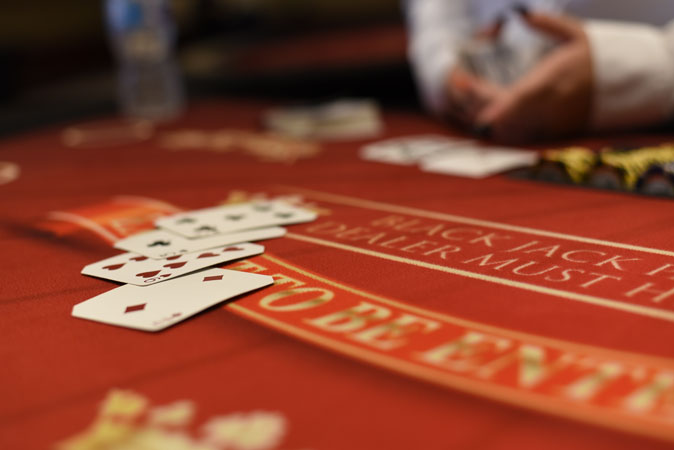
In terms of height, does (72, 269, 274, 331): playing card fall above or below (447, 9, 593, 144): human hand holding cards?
below

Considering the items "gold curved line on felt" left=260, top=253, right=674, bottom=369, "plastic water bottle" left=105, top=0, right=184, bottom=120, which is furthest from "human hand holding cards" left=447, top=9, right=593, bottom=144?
"plastic water bottle" left=105, top=0, right=184, bottom=120

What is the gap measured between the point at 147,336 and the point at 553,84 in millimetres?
1219

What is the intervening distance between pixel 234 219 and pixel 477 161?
2.22 feet

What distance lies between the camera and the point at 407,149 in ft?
6.02

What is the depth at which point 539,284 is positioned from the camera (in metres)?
0.88

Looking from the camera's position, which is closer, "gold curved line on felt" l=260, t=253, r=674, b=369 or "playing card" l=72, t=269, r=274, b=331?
"gold curved line on felt" l=260, t=253, r=674, b=369

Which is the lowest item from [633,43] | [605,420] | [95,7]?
[605,420]

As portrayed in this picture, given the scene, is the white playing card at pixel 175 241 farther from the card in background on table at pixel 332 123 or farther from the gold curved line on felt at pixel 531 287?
the card in background on table at pixel 332 123

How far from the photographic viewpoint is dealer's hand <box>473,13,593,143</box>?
1.66 m

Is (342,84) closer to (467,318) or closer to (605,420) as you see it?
(467,318)

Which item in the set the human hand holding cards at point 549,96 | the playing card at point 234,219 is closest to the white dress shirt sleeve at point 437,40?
the human hand holding cards at point 549,96

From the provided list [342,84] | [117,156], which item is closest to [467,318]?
[117,156]

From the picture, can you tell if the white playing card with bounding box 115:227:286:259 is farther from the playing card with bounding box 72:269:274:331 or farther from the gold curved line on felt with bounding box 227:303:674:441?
the gold curved line on felt with bounding box 227:303:674:441

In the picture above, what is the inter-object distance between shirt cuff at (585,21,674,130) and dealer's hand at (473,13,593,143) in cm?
3
